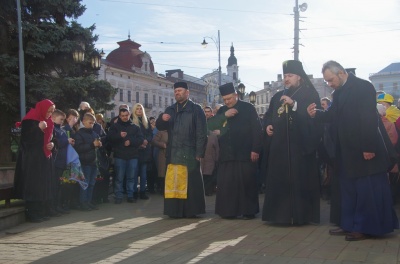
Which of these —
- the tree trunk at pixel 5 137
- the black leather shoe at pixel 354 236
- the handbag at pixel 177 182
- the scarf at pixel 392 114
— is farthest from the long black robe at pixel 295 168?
the tree trunk at pixel 5 137

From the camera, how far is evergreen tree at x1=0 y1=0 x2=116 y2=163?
66.9 feet

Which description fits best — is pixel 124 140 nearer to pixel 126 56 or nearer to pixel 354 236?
pixel 354 236

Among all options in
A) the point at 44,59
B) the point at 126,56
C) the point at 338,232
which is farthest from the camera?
the point at 126,56

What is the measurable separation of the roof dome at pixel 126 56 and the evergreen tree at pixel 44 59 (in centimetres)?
4688

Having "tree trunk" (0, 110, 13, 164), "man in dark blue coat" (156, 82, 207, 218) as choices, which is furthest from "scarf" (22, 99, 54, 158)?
"tree trunk" (0, 110, 13, 164)

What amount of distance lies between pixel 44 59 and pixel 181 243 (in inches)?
668

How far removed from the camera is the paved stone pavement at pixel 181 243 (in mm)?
5430

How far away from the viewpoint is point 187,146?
8.48m

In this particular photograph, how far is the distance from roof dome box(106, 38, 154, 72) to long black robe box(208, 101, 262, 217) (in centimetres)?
6202

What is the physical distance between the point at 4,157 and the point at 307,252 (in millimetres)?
18032

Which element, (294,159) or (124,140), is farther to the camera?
(124,140)

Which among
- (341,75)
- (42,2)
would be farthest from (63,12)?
(341,75)

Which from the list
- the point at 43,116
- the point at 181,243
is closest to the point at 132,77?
the point at 43,116

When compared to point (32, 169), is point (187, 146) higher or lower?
higher
